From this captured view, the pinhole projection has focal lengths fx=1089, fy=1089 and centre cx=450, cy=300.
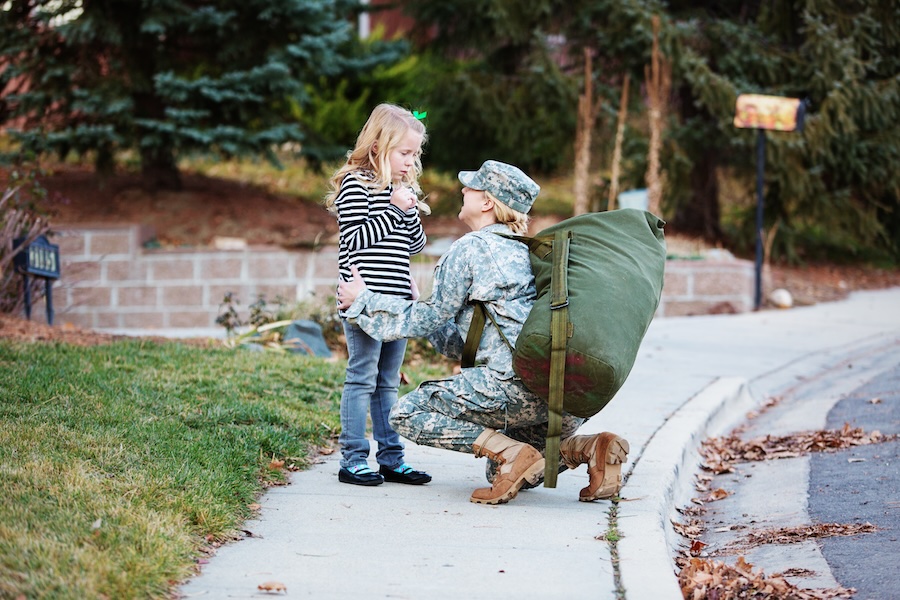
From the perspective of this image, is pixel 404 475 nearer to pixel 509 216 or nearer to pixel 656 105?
pixel 509 216

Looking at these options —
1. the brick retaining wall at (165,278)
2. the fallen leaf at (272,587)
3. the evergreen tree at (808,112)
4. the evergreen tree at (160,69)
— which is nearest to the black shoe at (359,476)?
the fallen leaf at (272,587)

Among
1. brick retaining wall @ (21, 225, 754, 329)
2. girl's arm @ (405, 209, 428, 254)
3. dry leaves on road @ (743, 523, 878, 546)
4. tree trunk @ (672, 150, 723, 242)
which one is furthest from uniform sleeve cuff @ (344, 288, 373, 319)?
tree trunk @ (672, 150, 723, 242)

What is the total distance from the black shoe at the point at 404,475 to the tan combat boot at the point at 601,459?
0.68 metres

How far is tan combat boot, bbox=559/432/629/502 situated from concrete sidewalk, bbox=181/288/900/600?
0.08 meters

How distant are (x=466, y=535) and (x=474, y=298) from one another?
3.15 ft

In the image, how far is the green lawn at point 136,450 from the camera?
324cm

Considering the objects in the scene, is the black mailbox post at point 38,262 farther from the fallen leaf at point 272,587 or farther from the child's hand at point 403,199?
the fallen leaf at point 272,587

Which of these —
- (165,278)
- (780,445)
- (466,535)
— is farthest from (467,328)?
(165,278)

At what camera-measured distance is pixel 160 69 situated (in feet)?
41.3

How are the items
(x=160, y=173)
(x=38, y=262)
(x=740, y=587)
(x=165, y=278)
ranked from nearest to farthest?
(x=740, y=587) → (x=38, y=262) → (x=165, y=278) → (x=160, y=173)

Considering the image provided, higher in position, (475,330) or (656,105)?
(656,105)

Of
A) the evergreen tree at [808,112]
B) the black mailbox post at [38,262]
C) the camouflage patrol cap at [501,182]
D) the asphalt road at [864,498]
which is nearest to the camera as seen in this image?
the asphalt road at [864,498]

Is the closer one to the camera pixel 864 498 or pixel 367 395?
pixel 367 395

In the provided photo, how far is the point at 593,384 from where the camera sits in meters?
4.12
